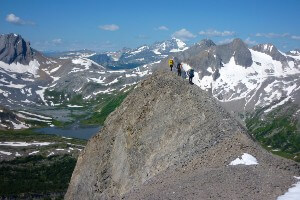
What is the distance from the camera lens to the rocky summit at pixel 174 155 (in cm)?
2875

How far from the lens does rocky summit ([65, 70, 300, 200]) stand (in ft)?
94.3

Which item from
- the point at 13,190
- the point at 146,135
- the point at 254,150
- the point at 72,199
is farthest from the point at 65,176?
the point at 254,150

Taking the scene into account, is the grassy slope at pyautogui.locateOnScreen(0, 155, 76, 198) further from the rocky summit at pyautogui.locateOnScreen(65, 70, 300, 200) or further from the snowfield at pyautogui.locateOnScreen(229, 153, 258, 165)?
the snowfield at pyautogui.locateOnScreen(229, 153, 258, 165)

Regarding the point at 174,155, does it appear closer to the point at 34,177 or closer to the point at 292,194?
the point at 292,194

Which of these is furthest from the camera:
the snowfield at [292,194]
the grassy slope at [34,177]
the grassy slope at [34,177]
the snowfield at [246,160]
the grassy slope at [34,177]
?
the grassy slope at [34,177]

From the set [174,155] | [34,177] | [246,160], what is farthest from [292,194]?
[34,177]

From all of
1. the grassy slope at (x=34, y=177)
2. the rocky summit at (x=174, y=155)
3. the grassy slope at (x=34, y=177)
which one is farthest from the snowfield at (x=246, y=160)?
the grassy slope at (x=34, y=177)

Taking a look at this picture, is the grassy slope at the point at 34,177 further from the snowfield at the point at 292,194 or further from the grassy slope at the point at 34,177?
the snowfield at the point at 292,194

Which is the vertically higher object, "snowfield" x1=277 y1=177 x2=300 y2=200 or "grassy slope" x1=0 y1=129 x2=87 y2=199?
"snowfield" x1=277 y1=177 x2=300 y2=200

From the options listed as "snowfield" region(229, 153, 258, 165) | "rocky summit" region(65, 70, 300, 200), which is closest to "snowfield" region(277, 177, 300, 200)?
"rocky summit" region(65, 70, 300, 200)

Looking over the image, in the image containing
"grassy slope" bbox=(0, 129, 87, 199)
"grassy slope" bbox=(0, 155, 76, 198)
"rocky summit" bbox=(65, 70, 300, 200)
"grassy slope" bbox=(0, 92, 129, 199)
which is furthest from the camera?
"grassy slope" bbox=(0, 155, 76, 198)

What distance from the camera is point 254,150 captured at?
110ft

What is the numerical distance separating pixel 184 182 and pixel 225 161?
405 centimetres

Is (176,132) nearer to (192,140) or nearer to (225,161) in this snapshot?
(192,140)
